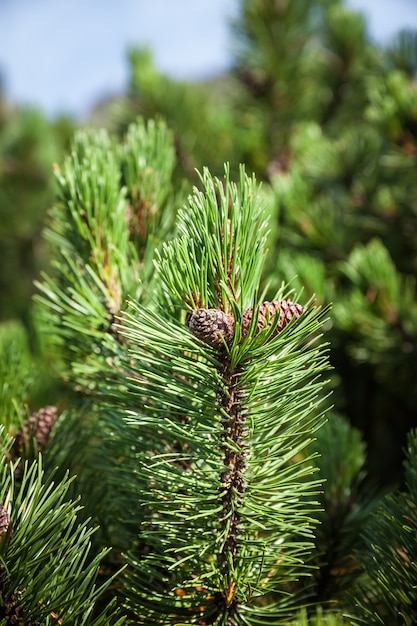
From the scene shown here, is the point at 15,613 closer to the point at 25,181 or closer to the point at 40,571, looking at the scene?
the point at 40,571

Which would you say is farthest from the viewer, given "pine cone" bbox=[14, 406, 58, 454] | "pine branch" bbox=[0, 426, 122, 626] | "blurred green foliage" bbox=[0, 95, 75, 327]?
"blurred green foliage" bbox=[0, 95, 75, 327]

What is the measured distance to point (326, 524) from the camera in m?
0.55

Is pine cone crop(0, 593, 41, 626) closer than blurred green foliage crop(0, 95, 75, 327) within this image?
Yes

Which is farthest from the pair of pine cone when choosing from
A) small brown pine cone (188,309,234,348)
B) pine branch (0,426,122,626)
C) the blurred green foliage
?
the blurred green foliage

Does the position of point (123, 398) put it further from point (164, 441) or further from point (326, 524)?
point (326, 524)

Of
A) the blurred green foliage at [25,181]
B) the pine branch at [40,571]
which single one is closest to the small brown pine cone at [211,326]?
the pine branch at [40,571]

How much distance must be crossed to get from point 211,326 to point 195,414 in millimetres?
72

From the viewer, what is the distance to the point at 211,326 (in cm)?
37

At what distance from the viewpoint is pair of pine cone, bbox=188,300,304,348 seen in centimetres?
37

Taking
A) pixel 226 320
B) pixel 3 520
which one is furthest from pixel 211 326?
pixel 3 520

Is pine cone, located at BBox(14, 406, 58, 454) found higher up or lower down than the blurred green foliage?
lower down

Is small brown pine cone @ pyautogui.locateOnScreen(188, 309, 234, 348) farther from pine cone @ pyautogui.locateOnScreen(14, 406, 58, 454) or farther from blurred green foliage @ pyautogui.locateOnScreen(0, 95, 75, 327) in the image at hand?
blurred green foliage @ pyautogui.locateOnScreen(0, 95, 75, 327)

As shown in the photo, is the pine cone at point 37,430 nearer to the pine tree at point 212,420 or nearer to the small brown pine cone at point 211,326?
the pine tree at point 212,420

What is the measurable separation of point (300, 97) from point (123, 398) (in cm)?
107
